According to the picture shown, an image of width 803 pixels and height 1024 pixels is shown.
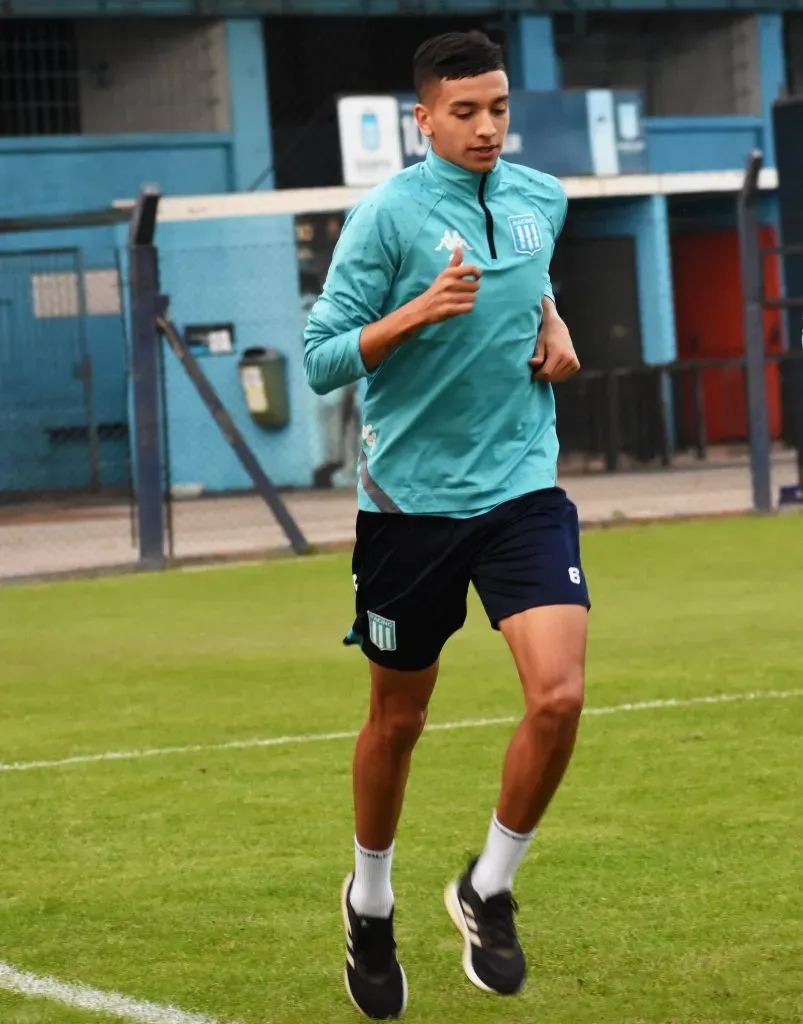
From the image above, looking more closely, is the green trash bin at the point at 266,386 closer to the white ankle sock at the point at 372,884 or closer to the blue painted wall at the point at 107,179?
the blue painted wall at the point at 107,179

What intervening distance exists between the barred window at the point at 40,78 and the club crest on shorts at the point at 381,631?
24433 millimetres

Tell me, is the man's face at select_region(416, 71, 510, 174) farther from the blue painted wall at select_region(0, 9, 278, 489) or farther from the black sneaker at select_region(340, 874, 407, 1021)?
the blue painted wall at select_region(0, 9, 278, 489)

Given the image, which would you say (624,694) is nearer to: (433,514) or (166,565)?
(433,514)

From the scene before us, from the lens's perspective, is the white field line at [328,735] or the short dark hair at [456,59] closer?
the short dark hair at [456,59]

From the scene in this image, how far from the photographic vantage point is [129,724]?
9719mm

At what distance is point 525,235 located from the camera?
5.34 m

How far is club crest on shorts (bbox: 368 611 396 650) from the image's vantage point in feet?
17.4

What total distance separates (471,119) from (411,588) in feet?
3.75

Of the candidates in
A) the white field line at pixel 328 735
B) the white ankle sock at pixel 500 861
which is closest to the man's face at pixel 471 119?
the white ankle sock at pixel 500 861

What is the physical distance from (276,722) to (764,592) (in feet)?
16.1

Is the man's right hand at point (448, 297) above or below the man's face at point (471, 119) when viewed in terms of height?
below

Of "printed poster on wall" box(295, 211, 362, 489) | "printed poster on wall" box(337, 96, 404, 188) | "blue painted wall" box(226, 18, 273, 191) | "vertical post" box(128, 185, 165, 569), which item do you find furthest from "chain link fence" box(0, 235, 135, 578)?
"vertical post" box(128, 185, 165, 569)

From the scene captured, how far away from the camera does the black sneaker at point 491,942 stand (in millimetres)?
5125

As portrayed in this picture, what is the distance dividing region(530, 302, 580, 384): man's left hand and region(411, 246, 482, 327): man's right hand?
1.23ft
